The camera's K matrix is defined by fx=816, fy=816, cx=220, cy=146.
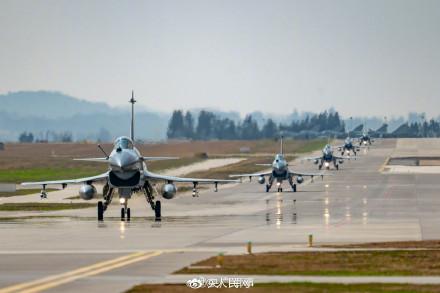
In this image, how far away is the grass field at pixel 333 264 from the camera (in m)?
24.6

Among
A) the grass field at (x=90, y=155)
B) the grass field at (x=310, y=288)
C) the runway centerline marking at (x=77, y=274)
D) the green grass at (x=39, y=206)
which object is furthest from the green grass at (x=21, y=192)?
the grass field at (x=310, y=288)

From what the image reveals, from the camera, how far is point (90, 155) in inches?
6250

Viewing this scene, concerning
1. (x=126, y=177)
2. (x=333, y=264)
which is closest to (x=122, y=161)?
(x=126, y=177)

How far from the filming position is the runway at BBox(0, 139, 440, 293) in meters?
25.5

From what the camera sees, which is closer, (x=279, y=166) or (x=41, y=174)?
(x=279, y=166)

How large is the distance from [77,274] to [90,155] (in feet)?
445

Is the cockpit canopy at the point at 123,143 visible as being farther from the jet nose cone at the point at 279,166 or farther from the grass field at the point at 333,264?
the jet nose cone at the point at 279,166

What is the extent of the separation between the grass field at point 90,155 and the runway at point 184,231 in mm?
13452

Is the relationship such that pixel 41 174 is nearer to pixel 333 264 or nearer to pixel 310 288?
pixel 333 264

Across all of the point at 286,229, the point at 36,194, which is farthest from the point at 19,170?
the point at 286,229

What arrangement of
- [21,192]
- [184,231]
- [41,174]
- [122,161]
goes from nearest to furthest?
[184,231] → [122,161] → [21,192] → [41,174]

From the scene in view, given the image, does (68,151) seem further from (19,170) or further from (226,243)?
(226,243)

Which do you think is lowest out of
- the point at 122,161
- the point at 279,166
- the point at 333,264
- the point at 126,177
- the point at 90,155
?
the point at 333,264

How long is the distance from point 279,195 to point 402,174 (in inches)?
1577
